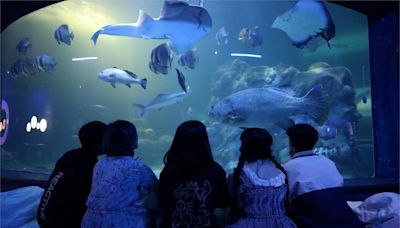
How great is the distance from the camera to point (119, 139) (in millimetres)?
2033

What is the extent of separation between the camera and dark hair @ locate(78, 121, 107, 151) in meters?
2.24

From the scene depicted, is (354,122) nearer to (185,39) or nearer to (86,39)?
(185,39)

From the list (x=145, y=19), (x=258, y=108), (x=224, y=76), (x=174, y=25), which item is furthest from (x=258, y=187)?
(x=224, y=76)

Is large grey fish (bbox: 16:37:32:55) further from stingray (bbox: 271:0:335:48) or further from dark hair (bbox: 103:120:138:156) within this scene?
dark hair (bbox: 103:120:138:156)

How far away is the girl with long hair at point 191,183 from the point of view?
191cm

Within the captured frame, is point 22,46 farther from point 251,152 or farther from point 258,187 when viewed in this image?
point 258,187

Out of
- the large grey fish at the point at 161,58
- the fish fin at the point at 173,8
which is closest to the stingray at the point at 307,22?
the fish fin at the point at 173,8

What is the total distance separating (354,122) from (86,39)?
13693 millimetres

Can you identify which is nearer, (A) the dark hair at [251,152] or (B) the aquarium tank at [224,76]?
(A) the dark hair at [251,152]

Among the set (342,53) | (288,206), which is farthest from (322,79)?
(288,206)

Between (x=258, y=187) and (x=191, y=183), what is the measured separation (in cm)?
41

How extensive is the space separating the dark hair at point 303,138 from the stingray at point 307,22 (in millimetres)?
3629

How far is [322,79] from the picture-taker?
820 cm

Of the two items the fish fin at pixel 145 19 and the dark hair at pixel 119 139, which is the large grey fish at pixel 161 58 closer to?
the fish fin at pixel 145 19
